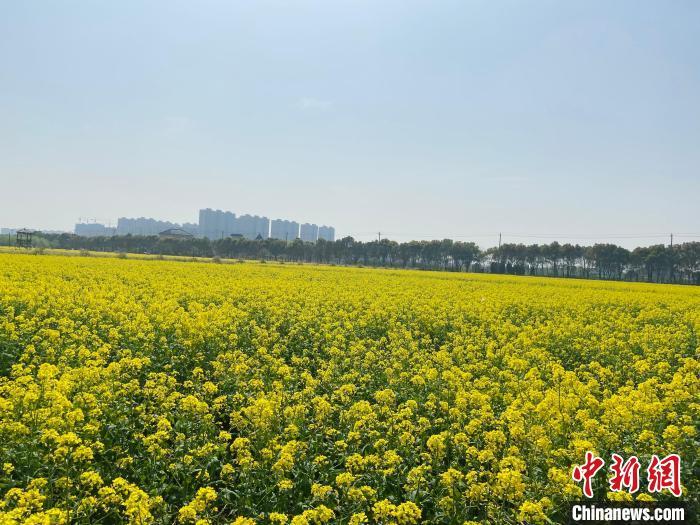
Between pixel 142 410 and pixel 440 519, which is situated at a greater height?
pixel 142 410

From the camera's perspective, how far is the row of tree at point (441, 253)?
9362 centimetres

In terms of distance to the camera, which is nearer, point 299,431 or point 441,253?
point 299,431

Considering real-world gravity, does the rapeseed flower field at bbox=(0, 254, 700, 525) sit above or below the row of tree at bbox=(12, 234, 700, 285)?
below

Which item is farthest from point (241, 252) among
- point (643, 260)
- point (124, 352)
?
point (124, 352)

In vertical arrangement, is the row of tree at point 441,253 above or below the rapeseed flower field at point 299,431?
above

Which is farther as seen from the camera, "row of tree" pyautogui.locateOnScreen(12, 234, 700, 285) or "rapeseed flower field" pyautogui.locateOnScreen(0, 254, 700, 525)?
"row of tree" pyautogui.locateOnScreen(12, 234, 700, 285)

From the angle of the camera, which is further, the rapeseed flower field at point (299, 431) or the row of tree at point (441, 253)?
the row of tree at point (441, 253)

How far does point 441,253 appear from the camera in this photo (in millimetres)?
113562

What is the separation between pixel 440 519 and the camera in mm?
4238

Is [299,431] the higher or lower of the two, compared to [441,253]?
lower

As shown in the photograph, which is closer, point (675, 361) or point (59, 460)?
point (59, 460)

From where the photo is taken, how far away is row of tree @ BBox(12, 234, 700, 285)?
307 ft

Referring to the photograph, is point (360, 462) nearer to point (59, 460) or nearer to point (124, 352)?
point (59, 460)

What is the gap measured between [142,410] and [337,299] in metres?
11.4
